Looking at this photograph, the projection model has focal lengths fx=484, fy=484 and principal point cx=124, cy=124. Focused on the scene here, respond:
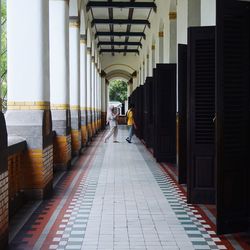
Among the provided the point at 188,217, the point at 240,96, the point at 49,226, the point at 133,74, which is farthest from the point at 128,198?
the point at 133,74

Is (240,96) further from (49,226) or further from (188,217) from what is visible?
(49,226)

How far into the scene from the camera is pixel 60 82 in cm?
1105

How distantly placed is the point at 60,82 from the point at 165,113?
2.97m

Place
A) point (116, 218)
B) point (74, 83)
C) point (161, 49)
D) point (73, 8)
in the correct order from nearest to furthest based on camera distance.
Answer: point (116, 218), point (74, 83), point (73, 8), point (161, 49)

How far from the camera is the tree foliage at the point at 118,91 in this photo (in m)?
70.1

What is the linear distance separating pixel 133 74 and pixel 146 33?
39.5 feet

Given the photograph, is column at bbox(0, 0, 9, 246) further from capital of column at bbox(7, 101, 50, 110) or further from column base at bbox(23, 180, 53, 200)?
capital of column at bbox(7, 101, 50, 110)

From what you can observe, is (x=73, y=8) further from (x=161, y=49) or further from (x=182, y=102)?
(x=182, y=102)

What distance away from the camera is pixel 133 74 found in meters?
36.1

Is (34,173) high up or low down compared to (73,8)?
down

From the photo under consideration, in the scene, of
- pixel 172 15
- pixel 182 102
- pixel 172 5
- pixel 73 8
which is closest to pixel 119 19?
pixel 73 8

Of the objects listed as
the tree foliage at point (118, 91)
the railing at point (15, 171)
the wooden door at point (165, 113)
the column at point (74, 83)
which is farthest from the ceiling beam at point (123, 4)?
the tree foliage at point (118, 91)

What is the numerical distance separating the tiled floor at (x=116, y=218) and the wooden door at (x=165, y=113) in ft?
8.71

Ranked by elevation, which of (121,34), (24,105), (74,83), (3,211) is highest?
(121,34)
